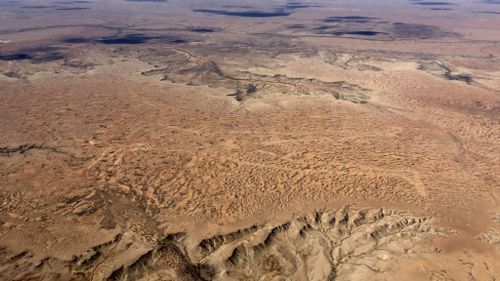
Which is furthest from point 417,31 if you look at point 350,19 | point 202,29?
point 202,29

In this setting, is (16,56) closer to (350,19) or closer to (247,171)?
(247,171)

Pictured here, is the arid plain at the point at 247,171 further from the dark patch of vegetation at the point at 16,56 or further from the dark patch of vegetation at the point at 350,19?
the dark patch of vegetation at the point at 350,19

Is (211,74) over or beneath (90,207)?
over

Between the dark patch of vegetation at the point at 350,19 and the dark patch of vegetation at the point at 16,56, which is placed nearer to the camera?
the dark patch of vegetation at the point at 16,56

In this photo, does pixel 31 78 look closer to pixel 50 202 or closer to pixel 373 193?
pixel 50 202

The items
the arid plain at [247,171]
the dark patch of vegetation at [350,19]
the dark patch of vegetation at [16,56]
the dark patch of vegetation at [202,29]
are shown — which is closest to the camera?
the arid plain at [247,171]

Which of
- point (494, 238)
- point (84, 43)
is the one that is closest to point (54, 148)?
point (494, 238)

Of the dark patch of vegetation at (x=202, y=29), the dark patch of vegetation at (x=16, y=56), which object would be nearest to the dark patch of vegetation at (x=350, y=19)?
the dark patch of vegetation at (x=202, y=29)

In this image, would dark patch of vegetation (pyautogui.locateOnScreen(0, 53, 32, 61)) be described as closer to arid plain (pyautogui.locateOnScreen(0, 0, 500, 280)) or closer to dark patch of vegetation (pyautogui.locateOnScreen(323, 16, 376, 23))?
arid plain (pyautogui.locateOnScreen(0, 0, 500, 280))

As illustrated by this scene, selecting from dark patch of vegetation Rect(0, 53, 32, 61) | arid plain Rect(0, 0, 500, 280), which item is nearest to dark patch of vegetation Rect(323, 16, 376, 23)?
arid plain Rect(0, 0, 500, 280)
